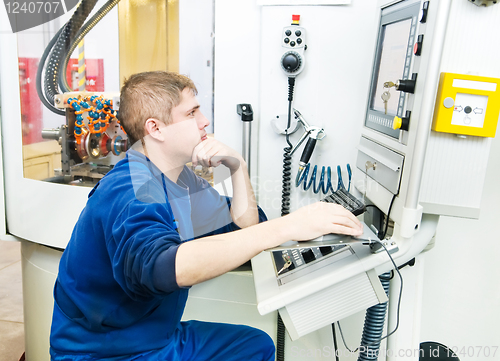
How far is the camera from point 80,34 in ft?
5.39

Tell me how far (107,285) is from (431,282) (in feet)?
4.34

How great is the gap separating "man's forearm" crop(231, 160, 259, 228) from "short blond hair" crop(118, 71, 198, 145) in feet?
1.09

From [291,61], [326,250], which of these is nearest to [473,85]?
[326,250]

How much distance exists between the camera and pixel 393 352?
1.36 m

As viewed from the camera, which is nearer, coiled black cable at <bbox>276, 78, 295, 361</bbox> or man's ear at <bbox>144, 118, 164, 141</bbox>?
man's ear at <bbox>144, 118, 164, 141</bbox>

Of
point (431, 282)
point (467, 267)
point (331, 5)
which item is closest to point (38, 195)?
point (331, 5)

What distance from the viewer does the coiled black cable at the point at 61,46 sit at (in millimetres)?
1625

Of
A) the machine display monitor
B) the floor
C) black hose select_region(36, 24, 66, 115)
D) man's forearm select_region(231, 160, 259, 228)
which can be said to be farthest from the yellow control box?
the floor

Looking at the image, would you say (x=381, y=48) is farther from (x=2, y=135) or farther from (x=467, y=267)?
(x=2, y=135)

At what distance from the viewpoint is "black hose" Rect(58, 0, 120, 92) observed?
5.28 ft

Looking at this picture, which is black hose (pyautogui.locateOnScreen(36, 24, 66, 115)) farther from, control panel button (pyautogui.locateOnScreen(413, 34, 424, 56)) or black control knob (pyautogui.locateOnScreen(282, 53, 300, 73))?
control panel button (pyautogui.locateOnScreen(413, 34, 424, 56))

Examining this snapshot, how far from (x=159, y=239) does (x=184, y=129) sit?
42 cm

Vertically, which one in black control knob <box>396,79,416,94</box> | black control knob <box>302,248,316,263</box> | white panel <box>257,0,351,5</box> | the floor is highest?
white panel <box>257,0,351,5</box>

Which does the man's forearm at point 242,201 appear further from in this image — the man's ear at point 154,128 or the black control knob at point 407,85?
the black control knob at point 407,85
